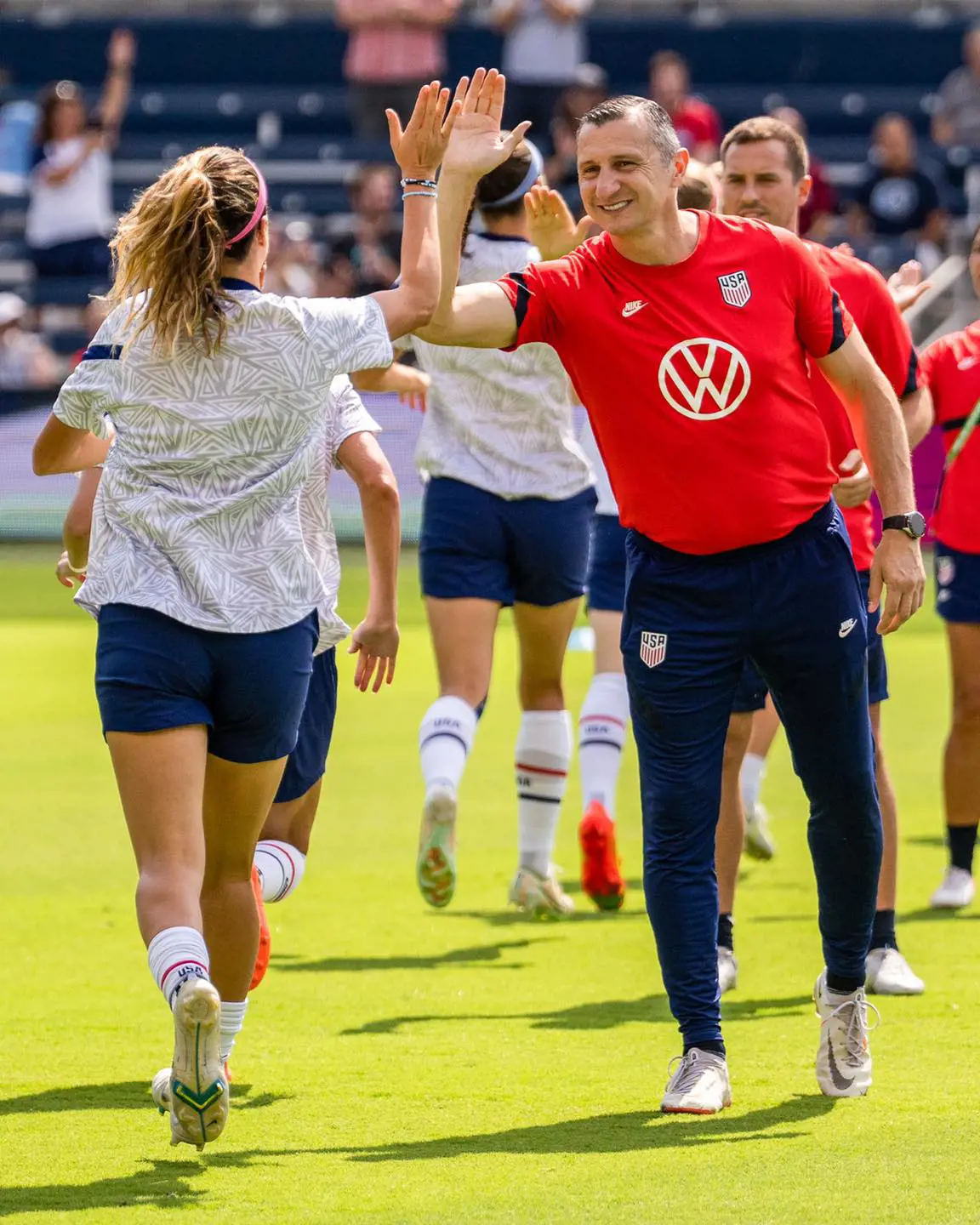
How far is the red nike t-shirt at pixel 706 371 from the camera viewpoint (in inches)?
177

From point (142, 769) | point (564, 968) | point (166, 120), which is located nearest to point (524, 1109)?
point (142, 769)

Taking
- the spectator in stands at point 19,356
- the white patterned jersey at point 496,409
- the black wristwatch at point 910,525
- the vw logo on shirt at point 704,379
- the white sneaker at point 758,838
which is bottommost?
the spectator in stands at point 19,356

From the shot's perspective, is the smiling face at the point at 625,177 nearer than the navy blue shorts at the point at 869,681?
Yes

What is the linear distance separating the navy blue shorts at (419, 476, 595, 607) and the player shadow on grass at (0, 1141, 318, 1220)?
288cm

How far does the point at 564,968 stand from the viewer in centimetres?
636

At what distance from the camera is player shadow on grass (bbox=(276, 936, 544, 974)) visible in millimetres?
6402

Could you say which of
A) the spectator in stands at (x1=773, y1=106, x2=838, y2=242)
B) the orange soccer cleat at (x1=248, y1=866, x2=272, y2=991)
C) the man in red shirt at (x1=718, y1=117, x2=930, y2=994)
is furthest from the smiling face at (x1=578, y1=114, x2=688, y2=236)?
the spectator in stands at (x1=773, y1=106, x2=838, y2=242)

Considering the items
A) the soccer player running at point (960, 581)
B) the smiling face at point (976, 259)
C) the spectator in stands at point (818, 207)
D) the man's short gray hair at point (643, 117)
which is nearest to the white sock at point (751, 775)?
the soccer player running at point (960, 581)

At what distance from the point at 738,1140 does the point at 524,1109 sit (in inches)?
21.8

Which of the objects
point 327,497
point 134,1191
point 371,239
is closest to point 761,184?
point 327,497

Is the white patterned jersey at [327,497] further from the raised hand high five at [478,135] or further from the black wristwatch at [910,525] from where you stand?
the black wristwatch at [910,525]

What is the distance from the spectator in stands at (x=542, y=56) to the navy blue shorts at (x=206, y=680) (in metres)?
16.7

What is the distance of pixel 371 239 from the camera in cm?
1928

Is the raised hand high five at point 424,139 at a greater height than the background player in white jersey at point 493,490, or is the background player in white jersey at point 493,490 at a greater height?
the raised hand high five at point 424,139
